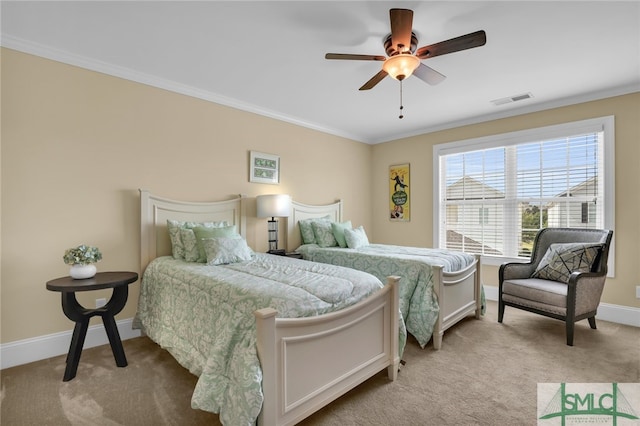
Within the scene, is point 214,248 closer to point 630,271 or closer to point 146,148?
point 146,148

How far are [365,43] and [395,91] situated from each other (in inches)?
41.5

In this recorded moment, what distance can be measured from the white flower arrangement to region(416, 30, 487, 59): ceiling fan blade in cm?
277

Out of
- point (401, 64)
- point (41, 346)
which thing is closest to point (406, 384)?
point (401, 64)

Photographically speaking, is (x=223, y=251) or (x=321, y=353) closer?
(x=321, y=353)

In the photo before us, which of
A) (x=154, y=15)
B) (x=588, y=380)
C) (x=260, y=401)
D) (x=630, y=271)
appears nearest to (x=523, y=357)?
(x=588, y=380)

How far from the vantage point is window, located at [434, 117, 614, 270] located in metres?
3.51

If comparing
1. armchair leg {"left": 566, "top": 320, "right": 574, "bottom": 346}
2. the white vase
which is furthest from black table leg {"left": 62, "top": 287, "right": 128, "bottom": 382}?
armchair leg {"left": 566, "top": 320, "right": 574, "bottom": 346}

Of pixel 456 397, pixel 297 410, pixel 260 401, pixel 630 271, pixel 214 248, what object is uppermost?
pixel 214 248

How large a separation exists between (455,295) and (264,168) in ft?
8.64

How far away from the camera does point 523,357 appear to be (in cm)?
253

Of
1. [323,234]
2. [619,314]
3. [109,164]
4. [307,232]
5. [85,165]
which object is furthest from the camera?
[307,232]

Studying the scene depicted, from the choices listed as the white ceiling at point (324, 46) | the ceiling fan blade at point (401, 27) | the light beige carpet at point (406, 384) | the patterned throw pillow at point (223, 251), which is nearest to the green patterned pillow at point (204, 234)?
the patterned throw pillow at point (223, 251)

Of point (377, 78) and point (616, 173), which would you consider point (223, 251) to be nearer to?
point (377, 78)

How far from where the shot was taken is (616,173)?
11.0ft
